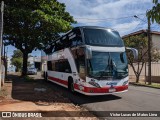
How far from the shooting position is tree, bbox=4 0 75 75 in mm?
20328

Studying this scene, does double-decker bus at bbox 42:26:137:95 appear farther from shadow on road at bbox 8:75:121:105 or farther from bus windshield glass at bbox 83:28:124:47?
shadow on road at bbox 8:75:121:105

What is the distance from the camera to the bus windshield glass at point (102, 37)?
1277cm

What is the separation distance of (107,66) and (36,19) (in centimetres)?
992

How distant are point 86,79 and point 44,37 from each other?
16.8 meters

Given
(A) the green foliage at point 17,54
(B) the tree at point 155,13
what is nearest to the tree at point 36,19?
(B) the tree at point 155,13

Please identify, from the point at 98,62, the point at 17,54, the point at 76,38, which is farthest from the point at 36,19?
the point at 17,54

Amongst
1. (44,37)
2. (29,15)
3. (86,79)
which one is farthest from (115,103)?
(44,37)

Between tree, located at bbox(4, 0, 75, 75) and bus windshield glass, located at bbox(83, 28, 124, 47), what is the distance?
8258 mm

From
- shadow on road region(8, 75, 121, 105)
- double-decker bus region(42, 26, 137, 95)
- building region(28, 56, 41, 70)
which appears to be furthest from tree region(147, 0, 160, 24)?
building region(28, 56, 41, 70)

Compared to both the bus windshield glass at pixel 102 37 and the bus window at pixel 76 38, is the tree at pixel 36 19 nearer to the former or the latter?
the bus window at pixel 76 38

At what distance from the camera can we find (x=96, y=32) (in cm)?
1315

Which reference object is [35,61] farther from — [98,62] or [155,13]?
[155,13]

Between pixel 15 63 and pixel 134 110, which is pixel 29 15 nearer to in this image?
pixel 134 110

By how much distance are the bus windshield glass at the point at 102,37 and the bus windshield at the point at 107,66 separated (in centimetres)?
56
